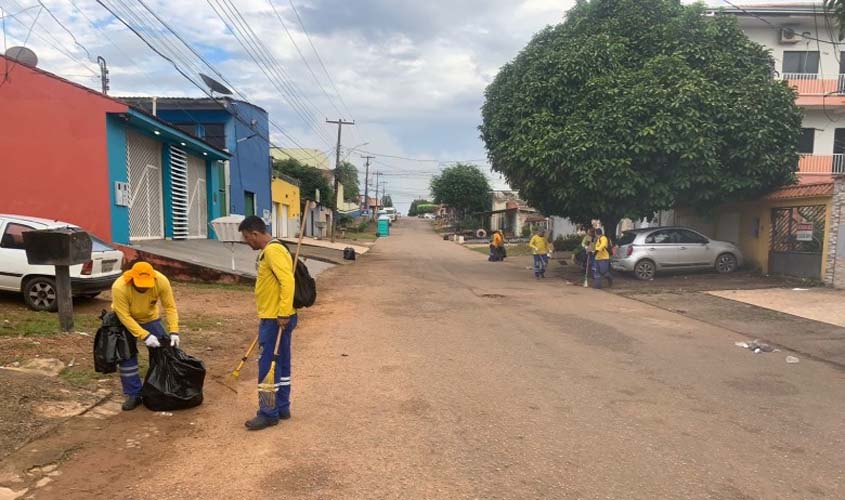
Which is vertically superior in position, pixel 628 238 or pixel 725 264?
pixel 628 238

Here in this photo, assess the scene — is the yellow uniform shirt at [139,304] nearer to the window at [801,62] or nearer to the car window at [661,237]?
the car window at [661,237]

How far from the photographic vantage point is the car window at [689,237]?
53.7ft

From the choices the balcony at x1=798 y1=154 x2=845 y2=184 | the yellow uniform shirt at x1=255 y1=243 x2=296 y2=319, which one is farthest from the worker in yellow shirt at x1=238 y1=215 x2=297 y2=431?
the balcony at x1=798 y1=154 x2=845 y2=184

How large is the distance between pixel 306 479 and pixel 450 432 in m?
1.29

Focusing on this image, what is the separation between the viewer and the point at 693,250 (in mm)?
16297

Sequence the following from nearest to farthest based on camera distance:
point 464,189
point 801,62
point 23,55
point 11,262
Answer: point 11,262, point 23,55, point 801,62, point 464,189

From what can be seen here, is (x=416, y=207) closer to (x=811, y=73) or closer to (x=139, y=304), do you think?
(x=811, y=73)

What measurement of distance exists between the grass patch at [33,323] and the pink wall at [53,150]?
4.74 metres

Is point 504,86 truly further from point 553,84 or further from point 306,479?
point 306,479

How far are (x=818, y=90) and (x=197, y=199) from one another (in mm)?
26129

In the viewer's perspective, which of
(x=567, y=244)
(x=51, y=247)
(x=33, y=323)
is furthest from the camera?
(x=567, y=244)

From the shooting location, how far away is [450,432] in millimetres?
4559

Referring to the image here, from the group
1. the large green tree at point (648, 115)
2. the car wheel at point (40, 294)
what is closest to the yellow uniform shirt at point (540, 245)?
the large green tree at point (648, 115)

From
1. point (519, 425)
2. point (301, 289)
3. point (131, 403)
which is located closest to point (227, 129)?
point (131, 403)
